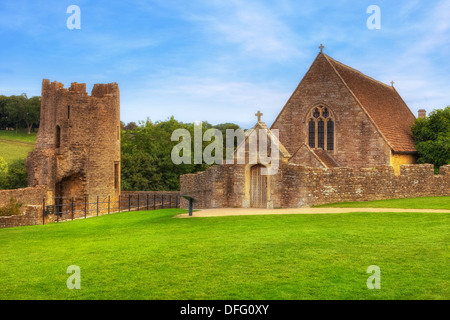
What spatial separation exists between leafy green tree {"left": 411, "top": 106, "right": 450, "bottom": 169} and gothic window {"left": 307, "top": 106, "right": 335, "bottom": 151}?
6.55 metres

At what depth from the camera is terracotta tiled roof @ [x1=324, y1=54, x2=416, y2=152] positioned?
30125 millimetres

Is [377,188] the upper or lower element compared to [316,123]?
lower

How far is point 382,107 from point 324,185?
52.7ft

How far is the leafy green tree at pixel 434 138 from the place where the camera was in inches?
1167

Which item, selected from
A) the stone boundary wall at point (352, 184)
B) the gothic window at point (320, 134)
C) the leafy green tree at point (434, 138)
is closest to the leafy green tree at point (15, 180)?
the gothic window at point (320, 134)

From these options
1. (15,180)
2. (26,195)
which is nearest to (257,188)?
(26,195)

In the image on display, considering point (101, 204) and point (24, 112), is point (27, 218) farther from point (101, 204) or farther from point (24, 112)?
point (24, 112)

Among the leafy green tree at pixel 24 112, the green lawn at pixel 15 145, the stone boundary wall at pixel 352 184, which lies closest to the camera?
the stone boundary wall at pixel 352 184

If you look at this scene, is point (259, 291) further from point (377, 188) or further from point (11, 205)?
point (11, 205)

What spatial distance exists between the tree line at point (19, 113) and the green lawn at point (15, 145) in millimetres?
3281

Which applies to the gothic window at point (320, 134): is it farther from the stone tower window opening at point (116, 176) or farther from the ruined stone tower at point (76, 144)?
the stone tower window opening at point (116, 176)
